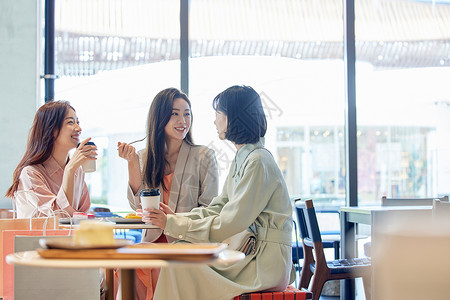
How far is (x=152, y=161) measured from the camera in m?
3.16

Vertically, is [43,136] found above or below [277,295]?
above

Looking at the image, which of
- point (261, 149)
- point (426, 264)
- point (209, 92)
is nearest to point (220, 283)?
point (261, 149)

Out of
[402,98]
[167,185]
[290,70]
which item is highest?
[290,70]

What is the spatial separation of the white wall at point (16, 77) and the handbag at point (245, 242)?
2648 millimetres

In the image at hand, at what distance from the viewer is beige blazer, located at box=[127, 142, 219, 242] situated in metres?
3.09

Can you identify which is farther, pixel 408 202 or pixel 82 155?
pixel 408 202

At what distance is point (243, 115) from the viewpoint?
2549 millimetres

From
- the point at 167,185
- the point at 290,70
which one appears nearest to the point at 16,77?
the point at 167,185

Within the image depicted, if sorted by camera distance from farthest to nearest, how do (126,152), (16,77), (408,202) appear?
(16,77)
(408,202)
(126,152)

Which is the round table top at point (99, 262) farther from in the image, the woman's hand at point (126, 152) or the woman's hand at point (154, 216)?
the woman's hand at point (126, 152)

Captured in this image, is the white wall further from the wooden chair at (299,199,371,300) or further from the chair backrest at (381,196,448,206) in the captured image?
the chair backrest at (381,196,448,206)

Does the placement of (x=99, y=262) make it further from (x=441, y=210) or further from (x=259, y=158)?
(x=441, y=210)

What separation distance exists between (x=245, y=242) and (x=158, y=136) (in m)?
1.04

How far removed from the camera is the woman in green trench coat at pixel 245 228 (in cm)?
229
